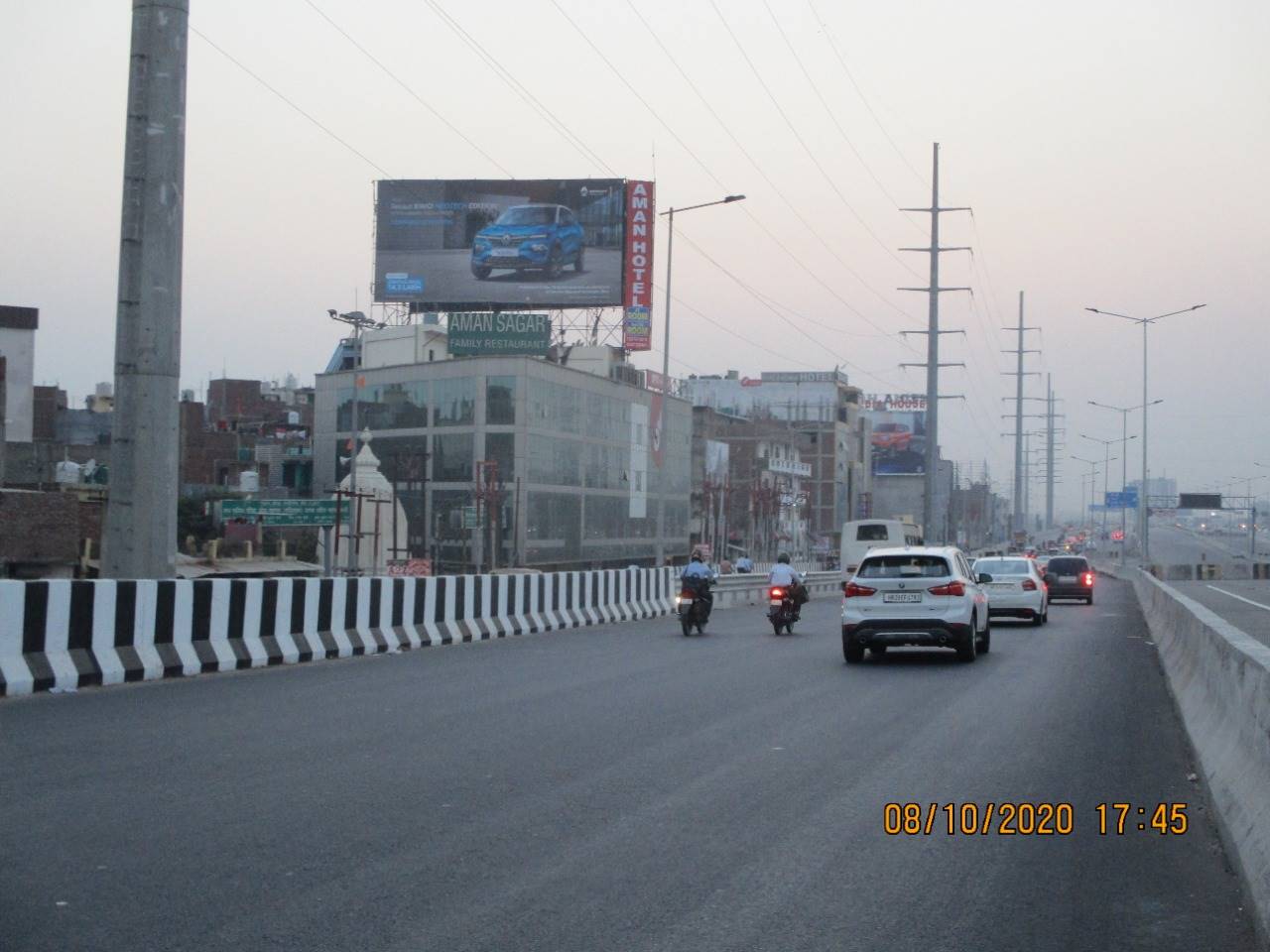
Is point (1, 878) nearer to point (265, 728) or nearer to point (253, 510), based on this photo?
point (265, 728)

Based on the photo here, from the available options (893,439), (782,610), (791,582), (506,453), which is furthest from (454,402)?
(893,439)

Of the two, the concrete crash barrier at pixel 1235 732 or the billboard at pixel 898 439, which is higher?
the billboard at pixel 898 439

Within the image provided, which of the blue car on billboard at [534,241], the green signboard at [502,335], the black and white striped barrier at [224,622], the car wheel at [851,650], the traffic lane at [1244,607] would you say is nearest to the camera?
the black and white striped barrier at [224,622]

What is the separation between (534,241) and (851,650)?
5559cm

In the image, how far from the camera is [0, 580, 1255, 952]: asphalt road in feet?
20.0

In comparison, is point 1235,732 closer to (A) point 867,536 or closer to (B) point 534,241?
(A) point 867,536

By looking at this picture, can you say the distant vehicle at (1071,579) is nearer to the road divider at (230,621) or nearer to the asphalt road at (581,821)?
the road divider at (230,621)

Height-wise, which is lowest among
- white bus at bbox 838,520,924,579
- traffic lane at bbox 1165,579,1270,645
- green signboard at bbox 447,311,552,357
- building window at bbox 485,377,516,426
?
traffic lane at bbox 1165,579,1270,645

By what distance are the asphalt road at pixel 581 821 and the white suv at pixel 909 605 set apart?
392cm

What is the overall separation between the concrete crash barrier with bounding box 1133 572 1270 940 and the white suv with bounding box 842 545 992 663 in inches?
196

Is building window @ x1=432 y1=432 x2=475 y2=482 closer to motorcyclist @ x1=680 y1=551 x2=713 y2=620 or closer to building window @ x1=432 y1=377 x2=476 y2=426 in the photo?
building window @ x1=432 y1=377 x2=476 y2=426

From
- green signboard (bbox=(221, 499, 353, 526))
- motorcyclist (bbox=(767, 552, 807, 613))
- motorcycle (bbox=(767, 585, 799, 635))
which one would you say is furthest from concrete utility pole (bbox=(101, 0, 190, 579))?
motorcyclist (bbox=(767, 552, 807, 613))

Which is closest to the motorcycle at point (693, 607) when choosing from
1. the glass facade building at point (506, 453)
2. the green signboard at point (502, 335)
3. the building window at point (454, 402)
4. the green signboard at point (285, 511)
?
the green signboard at point (285, 511)

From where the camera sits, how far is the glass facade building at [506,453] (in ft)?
246
